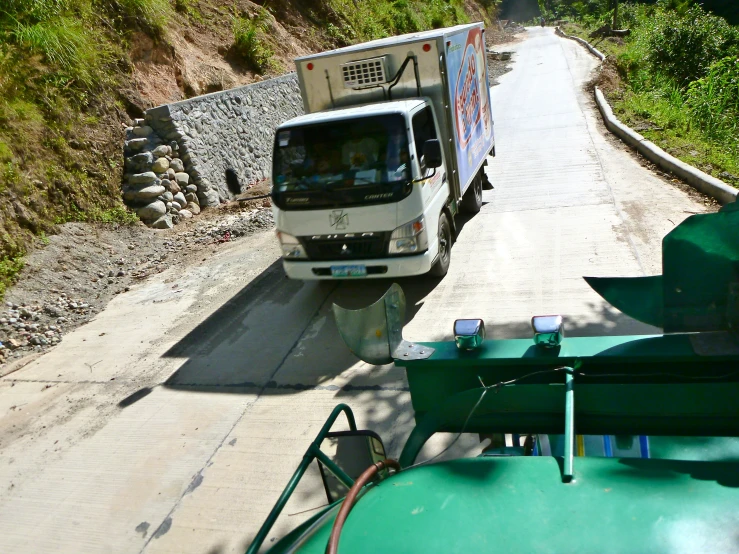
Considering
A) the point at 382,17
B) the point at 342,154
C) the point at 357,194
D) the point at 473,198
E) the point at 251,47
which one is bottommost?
the point at 473,198

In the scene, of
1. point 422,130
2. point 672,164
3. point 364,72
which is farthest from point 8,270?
point 672,164

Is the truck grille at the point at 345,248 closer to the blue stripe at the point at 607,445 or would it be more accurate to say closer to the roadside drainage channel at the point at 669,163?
the roadside drainage channel at the point at 669,163

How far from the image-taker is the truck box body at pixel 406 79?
7.32 m

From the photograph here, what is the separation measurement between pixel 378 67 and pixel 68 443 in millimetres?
5442

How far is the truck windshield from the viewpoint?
6.47 meters

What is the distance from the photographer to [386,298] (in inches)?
101

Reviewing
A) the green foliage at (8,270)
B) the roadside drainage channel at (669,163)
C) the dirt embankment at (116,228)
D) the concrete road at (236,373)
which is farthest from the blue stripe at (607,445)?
the green foliage at (8,270)

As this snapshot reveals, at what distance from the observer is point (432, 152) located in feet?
21.5

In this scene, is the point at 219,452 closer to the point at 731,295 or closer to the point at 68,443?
the point at 68,443

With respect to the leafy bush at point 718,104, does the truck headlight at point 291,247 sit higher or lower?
higher

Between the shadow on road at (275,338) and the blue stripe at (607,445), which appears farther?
the shadow on road at (275,338)

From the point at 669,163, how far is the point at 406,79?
5.51 meters

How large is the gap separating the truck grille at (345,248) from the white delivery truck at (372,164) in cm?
1

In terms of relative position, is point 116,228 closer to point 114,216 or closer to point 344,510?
point 114,216
